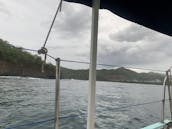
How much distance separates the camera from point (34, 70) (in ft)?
5.82

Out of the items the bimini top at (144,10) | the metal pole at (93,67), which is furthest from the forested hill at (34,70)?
the bimini top at (144,10)

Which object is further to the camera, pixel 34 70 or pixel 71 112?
pixel 71 112

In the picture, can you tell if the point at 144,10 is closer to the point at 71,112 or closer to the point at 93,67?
the point at 93,67

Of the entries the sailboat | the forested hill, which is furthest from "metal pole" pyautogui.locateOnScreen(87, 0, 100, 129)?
the forested hill

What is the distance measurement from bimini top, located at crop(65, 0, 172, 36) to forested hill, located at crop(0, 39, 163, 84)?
1.61 feet

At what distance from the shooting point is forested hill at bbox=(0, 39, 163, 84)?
5.14 feet

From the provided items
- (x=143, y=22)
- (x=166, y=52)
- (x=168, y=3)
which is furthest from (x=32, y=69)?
(x=166, y=52)

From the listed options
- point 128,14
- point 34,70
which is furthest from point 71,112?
point 128,14

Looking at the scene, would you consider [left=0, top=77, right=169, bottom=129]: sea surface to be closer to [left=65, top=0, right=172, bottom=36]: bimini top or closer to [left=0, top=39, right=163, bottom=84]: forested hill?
[left=0, top=39, right=163, bottom=84]: forested hill

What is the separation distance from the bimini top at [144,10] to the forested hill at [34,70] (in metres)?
0.49

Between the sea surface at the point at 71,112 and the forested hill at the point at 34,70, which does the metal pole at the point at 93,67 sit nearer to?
the forested hill at the point at 34,70

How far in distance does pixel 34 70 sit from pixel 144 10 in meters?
0.96

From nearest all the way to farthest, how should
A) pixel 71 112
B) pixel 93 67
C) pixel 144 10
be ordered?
pixel 93 67, pixel 144 10, pixel 71 112

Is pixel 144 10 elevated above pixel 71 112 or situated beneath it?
elevated above
